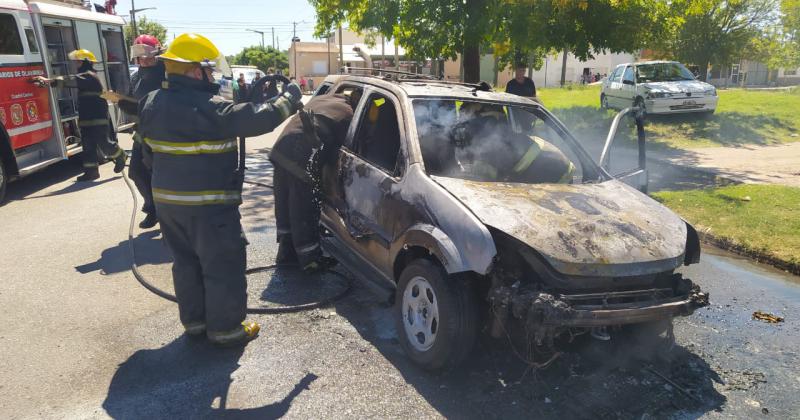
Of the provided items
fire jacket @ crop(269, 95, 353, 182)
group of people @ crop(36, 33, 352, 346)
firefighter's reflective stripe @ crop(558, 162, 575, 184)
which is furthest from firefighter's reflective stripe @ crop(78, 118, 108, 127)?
firefighter's reflective stripe @ crop(558, 162, 575, 184)

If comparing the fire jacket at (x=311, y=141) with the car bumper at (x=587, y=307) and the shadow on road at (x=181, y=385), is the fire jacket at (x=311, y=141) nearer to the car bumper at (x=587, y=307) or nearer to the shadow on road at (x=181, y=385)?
the shadow on road at (x=181, y=385)

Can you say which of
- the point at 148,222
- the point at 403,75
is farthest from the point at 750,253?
the point at 148,222

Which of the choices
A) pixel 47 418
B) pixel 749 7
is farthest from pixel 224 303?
pixel 749 7

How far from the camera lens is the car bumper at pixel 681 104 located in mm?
13766

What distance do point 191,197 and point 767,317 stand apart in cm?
424

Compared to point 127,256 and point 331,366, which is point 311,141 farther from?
point 127,256

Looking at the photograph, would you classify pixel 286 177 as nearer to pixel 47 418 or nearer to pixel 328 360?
pixel 328 360

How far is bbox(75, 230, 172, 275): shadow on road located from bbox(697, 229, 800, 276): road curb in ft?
18.0

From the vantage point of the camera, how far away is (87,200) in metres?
7.50

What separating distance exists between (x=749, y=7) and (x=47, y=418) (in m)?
27.7

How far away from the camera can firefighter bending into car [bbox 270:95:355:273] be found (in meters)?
4.57

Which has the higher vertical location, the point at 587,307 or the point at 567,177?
the point at 567,177

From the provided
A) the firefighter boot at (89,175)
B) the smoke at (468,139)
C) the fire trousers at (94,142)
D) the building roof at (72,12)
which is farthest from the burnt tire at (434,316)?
the building roof at (72,12)

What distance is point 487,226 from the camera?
306 cm
